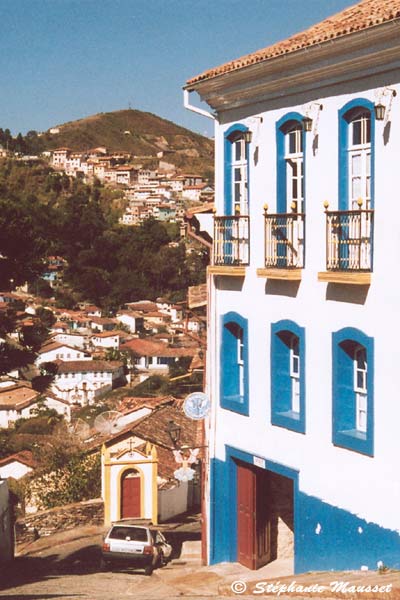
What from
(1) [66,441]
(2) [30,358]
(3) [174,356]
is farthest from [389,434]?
(3) [174,356]

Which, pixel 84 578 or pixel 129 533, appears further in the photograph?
pixel 129 533

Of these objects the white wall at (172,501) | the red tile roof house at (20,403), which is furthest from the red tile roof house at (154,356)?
the white wall at (172,501)

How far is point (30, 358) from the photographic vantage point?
22.6m

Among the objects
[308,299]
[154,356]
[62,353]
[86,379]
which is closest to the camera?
[308,299]

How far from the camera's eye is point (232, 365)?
15.6 m

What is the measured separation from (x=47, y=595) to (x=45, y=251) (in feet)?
33.6

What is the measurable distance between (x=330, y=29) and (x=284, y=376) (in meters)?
5.08

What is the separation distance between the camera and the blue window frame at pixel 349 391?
42.2ft

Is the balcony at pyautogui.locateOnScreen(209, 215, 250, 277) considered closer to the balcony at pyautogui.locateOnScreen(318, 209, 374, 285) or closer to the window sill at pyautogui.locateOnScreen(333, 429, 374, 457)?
the balcony at pyautogui.locateOnScreen(318, 209, 374, 285)

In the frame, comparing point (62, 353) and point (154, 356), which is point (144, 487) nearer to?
point (154, 356)

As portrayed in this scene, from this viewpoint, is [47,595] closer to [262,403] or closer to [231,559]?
[231,559]

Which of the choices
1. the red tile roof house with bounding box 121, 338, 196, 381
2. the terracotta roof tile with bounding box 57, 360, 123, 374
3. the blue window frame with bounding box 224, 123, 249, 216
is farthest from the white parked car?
the red tile roof house with bounding box 121, 338, 196, 381

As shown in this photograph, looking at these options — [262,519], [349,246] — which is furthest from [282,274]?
[262,519]

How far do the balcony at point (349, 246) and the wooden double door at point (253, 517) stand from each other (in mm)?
4038
